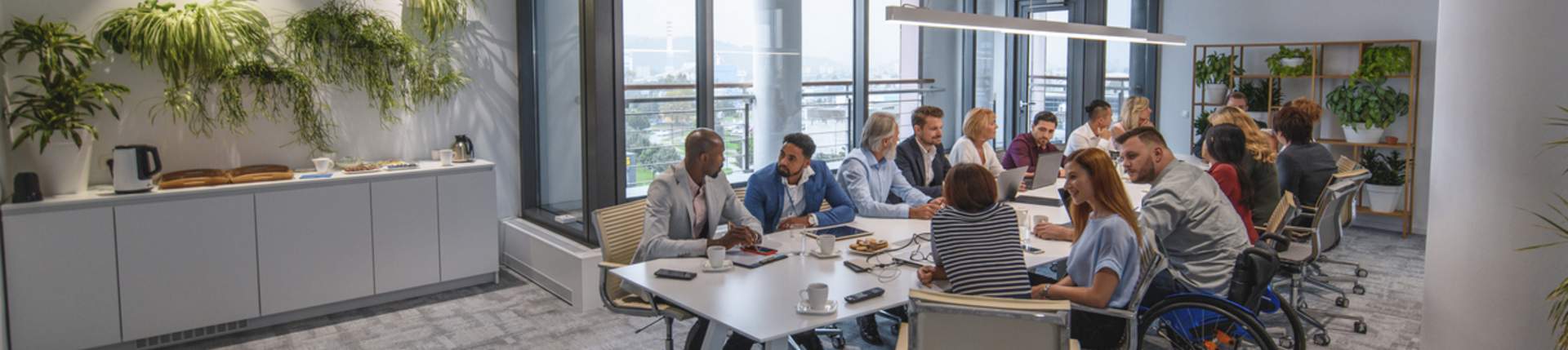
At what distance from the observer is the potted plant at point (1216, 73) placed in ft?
27.9

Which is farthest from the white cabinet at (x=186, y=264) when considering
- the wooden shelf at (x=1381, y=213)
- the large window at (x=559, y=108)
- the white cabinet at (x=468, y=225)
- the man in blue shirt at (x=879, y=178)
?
the wooden shelf at (x=1381, y=213)

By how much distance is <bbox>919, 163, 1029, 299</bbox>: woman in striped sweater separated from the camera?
10.4 feet

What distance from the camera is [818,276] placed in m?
3.50

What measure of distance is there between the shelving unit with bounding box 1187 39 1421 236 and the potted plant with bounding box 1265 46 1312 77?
4cm

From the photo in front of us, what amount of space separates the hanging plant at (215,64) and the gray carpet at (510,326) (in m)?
1.07

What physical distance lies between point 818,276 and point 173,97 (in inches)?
141

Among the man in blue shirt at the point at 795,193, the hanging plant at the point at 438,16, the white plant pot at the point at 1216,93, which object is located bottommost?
the man in blue shirt at the point at 795,193

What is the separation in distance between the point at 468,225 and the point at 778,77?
2077 mm

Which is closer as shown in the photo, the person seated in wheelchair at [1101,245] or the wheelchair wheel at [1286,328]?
the person seated in wheelchair at [1101,245]

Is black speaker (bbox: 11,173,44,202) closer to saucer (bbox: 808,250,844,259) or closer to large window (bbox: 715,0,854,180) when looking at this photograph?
large window (bbox: 715,0,854,180)

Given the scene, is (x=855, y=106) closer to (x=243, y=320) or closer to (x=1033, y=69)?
(x=1033, y=69)

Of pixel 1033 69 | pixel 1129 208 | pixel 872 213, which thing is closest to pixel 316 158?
pixel 872 213

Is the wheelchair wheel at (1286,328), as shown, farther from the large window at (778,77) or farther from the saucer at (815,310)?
the large window at (778,77)

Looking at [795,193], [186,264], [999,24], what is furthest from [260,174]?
[999,24]
